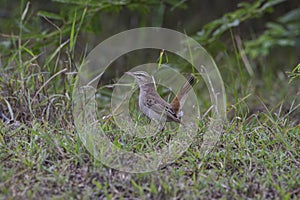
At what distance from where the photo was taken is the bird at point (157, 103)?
4676mm

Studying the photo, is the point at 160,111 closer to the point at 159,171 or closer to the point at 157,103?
the point at 157,103

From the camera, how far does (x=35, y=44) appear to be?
6680mm

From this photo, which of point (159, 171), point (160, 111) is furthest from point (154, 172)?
point (160, 111)

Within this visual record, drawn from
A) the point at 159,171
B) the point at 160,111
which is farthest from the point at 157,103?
the point at 159,171

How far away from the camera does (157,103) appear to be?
477 centimetres

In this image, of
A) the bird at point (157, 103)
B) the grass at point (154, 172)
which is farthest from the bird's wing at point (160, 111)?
the grass at point (154, 172)

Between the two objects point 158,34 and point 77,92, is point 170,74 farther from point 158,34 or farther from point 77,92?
point 158,34

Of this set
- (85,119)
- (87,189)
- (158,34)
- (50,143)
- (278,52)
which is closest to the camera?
(87,189)

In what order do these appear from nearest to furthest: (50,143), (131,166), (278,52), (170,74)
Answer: (131,166) < (50,143) < (170,74) < (278,52)

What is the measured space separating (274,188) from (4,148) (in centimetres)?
194

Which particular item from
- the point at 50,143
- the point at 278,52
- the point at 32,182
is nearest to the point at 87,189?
the point at 32,182

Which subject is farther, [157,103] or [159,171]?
[157,103]

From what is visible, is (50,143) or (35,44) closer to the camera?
(50,143)

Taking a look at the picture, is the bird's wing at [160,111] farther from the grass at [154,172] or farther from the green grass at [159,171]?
the green grass at [159,171]
